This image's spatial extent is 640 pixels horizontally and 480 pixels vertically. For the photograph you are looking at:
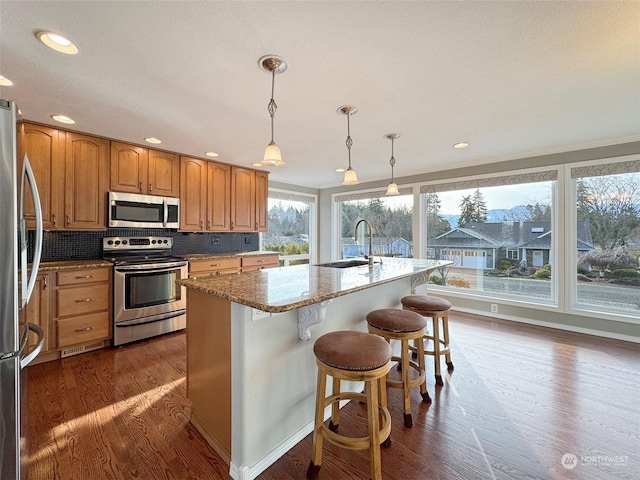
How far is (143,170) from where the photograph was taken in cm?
342

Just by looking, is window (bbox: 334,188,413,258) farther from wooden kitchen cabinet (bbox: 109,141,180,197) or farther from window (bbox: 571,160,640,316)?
wooden kitchen cabinet (bbox: 109,141,180,197)

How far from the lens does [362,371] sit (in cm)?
130

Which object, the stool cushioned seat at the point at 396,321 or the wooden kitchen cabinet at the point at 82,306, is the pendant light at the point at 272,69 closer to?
the stool cushioned seat at the point at 396,321

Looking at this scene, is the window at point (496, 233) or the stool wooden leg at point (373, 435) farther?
the window at point (496, 233)

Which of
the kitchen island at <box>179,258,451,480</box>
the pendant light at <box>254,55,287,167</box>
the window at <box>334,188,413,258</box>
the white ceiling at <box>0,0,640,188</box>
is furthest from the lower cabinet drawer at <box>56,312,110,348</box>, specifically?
the window at <box>334,188,413,258</box>

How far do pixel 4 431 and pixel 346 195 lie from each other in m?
5.35

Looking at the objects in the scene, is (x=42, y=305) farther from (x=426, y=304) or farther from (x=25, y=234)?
(x=426, y=304)

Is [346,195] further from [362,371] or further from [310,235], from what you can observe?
[362,371]

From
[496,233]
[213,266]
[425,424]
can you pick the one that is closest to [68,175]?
[213,266]

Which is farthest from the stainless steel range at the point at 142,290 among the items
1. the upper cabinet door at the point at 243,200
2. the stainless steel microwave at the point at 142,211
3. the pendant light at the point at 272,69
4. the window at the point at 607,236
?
the window at the point at 607,236

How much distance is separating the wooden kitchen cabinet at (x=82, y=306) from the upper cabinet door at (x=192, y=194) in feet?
3.75

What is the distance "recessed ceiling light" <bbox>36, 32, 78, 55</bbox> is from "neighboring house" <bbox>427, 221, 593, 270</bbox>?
15.1 ft

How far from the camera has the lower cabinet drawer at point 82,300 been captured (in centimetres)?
270

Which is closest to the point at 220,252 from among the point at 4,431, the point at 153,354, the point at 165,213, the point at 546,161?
the point at 165,213
